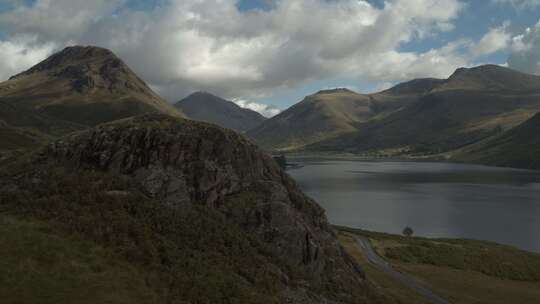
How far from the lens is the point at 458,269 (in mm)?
78250

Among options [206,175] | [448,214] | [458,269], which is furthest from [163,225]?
[448,214]

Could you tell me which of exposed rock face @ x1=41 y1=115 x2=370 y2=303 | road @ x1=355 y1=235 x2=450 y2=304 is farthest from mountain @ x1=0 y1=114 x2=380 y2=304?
road @ x1=355 y1=235 x2=450 y2=304

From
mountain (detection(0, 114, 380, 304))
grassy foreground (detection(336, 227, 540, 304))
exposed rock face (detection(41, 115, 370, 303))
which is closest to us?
mountain (detection(0, 114, 380, 304))

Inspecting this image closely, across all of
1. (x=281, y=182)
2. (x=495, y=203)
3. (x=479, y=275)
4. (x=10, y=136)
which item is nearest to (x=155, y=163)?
(x=281, y=182)

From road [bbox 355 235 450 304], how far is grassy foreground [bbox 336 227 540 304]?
1.41 m

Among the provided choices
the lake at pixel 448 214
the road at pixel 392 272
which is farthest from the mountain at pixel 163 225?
the lake at pixel 448 214

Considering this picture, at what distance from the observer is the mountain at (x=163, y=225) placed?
25.3 m

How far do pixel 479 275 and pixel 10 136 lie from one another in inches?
6805

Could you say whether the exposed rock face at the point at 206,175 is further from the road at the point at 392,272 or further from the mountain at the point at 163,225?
the road at the point at 392,272

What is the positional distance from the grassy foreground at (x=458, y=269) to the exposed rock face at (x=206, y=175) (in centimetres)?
1467

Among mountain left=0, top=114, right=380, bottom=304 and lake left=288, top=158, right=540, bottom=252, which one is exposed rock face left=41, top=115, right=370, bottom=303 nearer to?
mountain left=0, top=114, right=380, bottom=304

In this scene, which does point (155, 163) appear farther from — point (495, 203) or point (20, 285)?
point (495, 203)

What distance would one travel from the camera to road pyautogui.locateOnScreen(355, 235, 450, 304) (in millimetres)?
54844

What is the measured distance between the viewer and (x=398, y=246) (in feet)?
297
